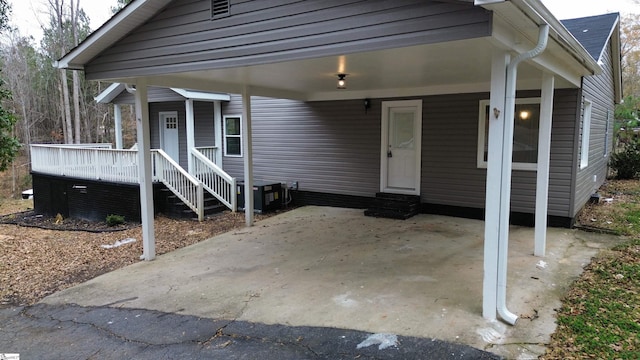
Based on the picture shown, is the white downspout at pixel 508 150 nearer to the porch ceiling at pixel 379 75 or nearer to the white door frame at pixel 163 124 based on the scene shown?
the porch ceiling at pixel 379 75

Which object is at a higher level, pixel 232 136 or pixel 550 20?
pixel 550 20

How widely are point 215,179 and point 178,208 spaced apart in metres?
1.15

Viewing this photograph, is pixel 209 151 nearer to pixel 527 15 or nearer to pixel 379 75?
pixel 379 75

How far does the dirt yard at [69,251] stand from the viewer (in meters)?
5.25

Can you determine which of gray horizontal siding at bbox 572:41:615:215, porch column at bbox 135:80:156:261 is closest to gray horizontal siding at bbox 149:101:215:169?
porch column at bbox 135:80:156:261

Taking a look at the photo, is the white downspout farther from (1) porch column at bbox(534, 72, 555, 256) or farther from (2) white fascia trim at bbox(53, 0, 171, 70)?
(2) white fascia trim at bbox(53, 0, 171, 70)

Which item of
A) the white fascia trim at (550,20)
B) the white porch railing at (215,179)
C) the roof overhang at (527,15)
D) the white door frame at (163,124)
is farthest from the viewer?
the white door frame at (163,124)

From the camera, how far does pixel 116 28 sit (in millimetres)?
5055

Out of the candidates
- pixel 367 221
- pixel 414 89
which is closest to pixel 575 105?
pixel 414 89

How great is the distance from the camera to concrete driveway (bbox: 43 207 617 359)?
3.68 metres

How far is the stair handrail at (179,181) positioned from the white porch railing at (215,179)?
0.55 metres

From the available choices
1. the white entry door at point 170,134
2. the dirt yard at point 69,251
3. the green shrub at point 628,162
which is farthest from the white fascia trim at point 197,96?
the green shrub at point 628,162

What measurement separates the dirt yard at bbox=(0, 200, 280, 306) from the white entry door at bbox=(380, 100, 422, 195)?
304cm

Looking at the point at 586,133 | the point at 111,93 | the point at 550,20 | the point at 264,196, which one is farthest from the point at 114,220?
the point at 586,133
